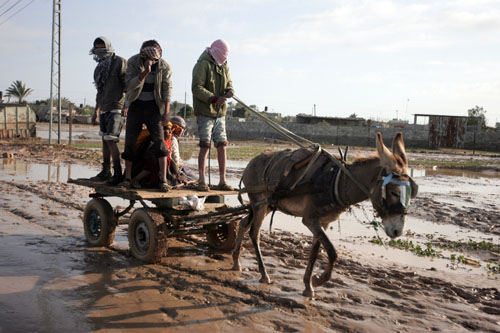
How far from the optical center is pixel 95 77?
7789 millimetres

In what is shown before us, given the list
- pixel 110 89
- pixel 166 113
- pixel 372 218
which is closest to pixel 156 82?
pixel 166 113

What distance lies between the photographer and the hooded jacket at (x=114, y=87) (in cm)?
760

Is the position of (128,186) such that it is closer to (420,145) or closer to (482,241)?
(482,241)

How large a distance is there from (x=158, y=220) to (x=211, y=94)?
80.1 inches

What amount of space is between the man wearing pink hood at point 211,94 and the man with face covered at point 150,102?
47cm

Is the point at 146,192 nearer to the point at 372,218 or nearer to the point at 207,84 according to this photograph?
the point at 207,84

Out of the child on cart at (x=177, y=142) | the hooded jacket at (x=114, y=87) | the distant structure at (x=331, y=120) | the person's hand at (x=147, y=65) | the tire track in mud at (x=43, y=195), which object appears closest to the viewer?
the person's hand at (x=147, y=65)

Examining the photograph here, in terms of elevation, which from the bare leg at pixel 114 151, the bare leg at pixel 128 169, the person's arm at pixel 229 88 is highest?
the person's arm at pixel 229 88

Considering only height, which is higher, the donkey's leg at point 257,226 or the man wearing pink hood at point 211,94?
the man wearing pink hood at point 211,94

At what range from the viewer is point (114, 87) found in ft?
25.0

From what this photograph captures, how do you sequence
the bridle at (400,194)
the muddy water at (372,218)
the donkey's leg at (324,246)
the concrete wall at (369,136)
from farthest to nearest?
the concrete wall at (369,136), the muddy water at (372,218), the donkey's leg at (324,246), the bridle at (400,194)

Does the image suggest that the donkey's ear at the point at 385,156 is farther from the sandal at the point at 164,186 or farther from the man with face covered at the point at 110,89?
the man with face covered at the point at 110,89

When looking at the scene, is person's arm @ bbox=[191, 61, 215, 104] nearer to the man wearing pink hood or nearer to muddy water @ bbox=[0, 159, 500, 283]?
the man wearing pink hood

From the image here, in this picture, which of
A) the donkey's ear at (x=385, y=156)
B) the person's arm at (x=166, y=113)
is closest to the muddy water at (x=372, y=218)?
the donkey's ear at (x=385, y=156)
